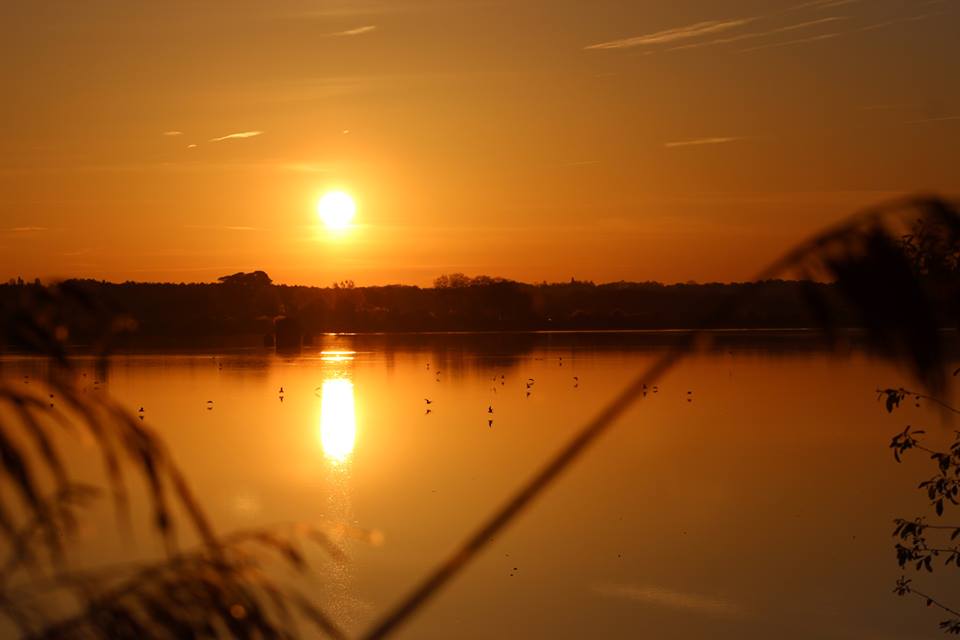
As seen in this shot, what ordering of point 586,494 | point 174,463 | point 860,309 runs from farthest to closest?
point 586,494 < point 174,463 < point 860,309

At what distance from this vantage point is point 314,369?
196 feet

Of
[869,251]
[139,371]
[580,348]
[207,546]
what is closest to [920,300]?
[869,251]

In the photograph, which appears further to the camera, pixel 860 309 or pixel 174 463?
pixel 174 463

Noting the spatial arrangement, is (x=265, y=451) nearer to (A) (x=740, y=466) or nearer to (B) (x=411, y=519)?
(B) (x=411, y=519)

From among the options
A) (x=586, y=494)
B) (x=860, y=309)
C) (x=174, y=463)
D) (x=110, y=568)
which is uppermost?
(x=860, y=309)

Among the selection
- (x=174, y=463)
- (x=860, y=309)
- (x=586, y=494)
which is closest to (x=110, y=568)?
(x=174, y=463)

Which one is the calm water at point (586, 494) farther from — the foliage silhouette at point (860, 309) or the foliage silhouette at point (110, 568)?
the foliage silhouette at point (860, 309)

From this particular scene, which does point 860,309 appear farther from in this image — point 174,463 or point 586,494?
point 586,494

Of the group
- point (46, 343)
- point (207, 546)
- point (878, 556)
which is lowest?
point (878, 556)

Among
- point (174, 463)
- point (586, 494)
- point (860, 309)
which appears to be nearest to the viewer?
point (860, 309)

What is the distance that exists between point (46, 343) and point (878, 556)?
1970 centimetres

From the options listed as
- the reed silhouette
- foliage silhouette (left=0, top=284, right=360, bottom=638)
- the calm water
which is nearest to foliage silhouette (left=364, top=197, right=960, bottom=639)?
the reed silhouette

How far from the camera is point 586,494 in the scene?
79.5 feet

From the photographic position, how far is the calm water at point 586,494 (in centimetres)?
1641
